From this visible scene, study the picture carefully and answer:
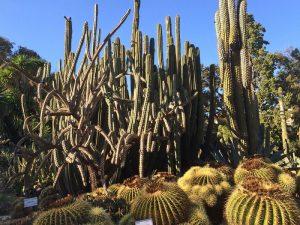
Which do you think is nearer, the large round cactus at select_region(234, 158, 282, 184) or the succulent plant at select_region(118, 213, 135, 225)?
the succulent plant at select_region(118, 213, 135, 225)

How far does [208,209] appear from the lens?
577cm

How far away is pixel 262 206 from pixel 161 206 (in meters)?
1.09

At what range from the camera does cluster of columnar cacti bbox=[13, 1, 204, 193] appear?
754 centimetres

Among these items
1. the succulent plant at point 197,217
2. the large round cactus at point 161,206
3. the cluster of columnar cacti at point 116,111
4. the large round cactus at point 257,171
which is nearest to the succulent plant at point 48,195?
the cluster of columnar cacti at point 116,111

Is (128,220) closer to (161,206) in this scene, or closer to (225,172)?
(161,206)

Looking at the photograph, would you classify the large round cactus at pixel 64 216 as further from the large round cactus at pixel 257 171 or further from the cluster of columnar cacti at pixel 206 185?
the large round cactus at pixel 257 171

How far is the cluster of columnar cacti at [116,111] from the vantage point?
7535 millimetres

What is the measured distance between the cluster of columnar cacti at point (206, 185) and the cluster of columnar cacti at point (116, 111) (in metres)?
1.49

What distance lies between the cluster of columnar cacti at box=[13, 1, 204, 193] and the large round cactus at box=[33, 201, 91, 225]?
8.61 ft

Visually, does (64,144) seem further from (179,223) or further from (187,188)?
(179,223)

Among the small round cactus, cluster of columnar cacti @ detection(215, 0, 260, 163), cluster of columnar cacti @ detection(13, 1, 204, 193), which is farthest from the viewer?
cluster of columnar cacti @ detection(215, 0, 260, 163)

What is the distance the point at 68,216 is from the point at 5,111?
12009 millimetres

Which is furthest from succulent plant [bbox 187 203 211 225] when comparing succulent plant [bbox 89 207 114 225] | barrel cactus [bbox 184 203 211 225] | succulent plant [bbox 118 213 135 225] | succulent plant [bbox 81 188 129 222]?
succulent plant [bbox 89 207 114 225]

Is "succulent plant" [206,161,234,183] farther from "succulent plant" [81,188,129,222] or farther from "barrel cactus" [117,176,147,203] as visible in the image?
"succulent plant" [81,188,129,222]
